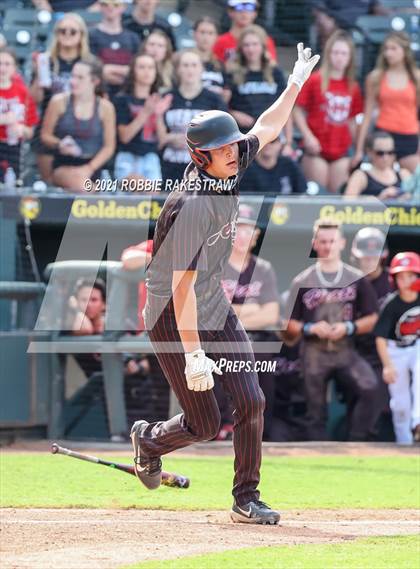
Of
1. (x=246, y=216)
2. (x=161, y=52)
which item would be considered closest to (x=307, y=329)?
(x=246, y=216)

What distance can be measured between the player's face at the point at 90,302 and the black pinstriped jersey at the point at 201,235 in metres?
3.93

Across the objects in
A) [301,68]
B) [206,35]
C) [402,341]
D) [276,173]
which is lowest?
[402,341]

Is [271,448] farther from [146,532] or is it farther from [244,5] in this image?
[244,5]

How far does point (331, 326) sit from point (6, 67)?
3.59m

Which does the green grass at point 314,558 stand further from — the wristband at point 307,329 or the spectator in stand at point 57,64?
the spectator in stand at point 57,64

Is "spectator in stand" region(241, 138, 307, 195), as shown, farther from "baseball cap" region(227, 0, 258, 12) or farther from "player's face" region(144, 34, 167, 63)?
"baseball cap" region(227, 0, 258, 12)

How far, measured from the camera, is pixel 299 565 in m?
4.56

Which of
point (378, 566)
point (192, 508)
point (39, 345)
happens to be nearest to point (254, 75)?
point (39, 345)

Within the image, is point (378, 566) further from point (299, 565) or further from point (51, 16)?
point (51, 16)

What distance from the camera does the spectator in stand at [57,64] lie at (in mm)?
10203

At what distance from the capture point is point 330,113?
1086 centimetres

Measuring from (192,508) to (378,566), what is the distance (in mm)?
1840

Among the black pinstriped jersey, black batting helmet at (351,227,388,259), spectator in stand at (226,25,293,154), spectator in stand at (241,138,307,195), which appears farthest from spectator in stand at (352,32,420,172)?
the black pinstriped jersey

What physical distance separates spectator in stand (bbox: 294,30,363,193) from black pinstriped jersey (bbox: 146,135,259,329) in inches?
204
